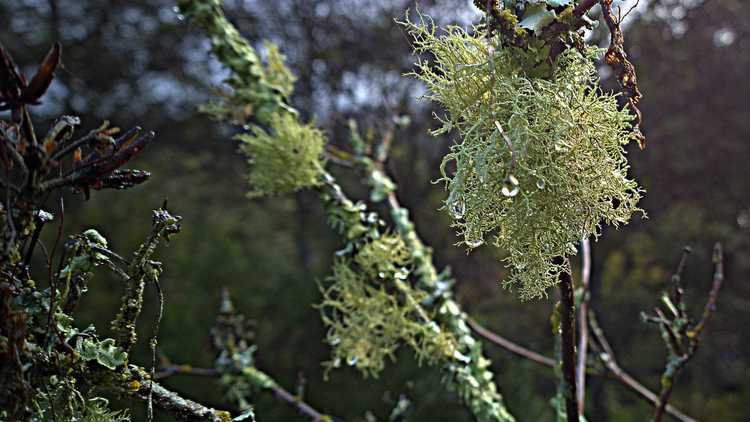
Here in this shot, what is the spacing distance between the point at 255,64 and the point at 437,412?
3.90 ft

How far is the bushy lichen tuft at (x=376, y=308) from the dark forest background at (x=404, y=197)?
80cm

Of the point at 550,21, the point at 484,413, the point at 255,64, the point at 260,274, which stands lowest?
the point at 260,274

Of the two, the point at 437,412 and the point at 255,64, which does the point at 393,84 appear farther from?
the point at 255,64

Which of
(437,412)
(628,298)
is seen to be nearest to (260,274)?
(437,412)

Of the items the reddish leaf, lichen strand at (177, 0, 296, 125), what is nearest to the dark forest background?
lichen strand at (177, 0, 296, 125)

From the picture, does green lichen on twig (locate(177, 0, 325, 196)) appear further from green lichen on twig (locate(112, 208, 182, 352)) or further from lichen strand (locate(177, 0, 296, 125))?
green lichen on twig (locate(112, 208, 182, 352))

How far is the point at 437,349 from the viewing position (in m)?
0.52

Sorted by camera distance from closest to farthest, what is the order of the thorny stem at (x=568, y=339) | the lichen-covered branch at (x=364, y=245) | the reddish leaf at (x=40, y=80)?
1. the reddish leaf at (x=40, y=80)
2. the thorny stem at (x=568, y=339)
3. the lichen-covered branch at (x=364, y=245)

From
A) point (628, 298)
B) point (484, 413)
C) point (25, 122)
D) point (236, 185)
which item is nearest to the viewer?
point (25, 122)

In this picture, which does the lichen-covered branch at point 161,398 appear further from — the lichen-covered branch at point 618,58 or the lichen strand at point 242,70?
the lichen strand at point 242,70

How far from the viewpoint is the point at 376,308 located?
0.54 metres

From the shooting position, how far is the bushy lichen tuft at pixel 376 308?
53cm

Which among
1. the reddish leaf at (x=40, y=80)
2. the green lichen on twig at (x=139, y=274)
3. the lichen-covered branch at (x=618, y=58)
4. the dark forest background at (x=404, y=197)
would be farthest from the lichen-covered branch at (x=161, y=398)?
the dark forest background at (x=404, y=197)

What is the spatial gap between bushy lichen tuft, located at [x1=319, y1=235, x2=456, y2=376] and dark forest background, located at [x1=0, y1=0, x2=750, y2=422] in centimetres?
80
